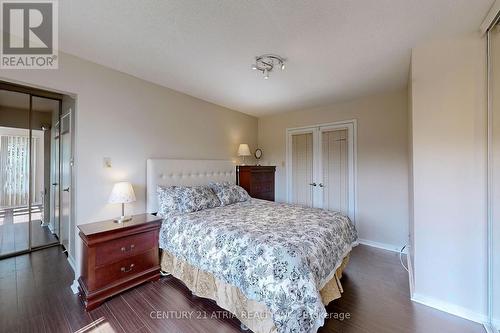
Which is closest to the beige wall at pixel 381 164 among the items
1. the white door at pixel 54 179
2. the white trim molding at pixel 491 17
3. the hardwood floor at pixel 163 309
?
the hardwood floor at pixel 163 309

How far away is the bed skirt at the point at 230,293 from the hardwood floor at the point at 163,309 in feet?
0.39

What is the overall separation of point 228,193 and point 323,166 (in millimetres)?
1997

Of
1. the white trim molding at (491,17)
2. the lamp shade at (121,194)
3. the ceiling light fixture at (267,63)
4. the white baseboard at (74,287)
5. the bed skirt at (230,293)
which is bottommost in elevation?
the white baseboard at (74,287)

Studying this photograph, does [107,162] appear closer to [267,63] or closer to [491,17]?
[267,63]

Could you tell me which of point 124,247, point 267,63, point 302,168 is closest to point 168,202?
point 124,247

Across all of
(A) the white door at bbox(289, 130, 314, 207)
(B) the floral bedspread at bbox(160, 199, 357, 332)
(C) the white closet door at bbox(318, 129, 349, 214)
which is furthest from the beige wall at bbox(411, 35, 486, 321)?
(A) the white door at bbox(289, 130, 314, 207)

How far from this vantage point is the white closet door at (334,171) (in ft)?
12.8

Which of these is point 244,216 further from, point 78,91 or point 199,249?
point 78,91

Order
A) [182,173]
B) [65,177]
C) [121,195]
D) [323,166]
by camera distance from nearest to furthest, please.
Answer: [121,195]
[65,177]
[182,173]
[323,166]

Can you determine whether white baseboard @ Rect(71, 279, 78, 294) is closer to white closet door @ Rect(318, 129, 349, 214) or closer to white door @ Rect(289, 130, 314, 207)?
white door @ Rect(289, 130, 314, 207)

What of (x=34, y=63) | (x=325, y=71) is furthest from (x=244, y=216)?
(x=34, y=63)

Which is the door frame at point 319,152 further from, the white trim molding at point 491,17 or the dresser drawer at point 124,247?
the dresser drawer at point 124,247

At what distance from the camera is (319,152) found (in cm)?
418

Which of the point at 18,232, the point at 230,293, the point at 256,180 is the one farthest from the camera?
the point at 256,180
